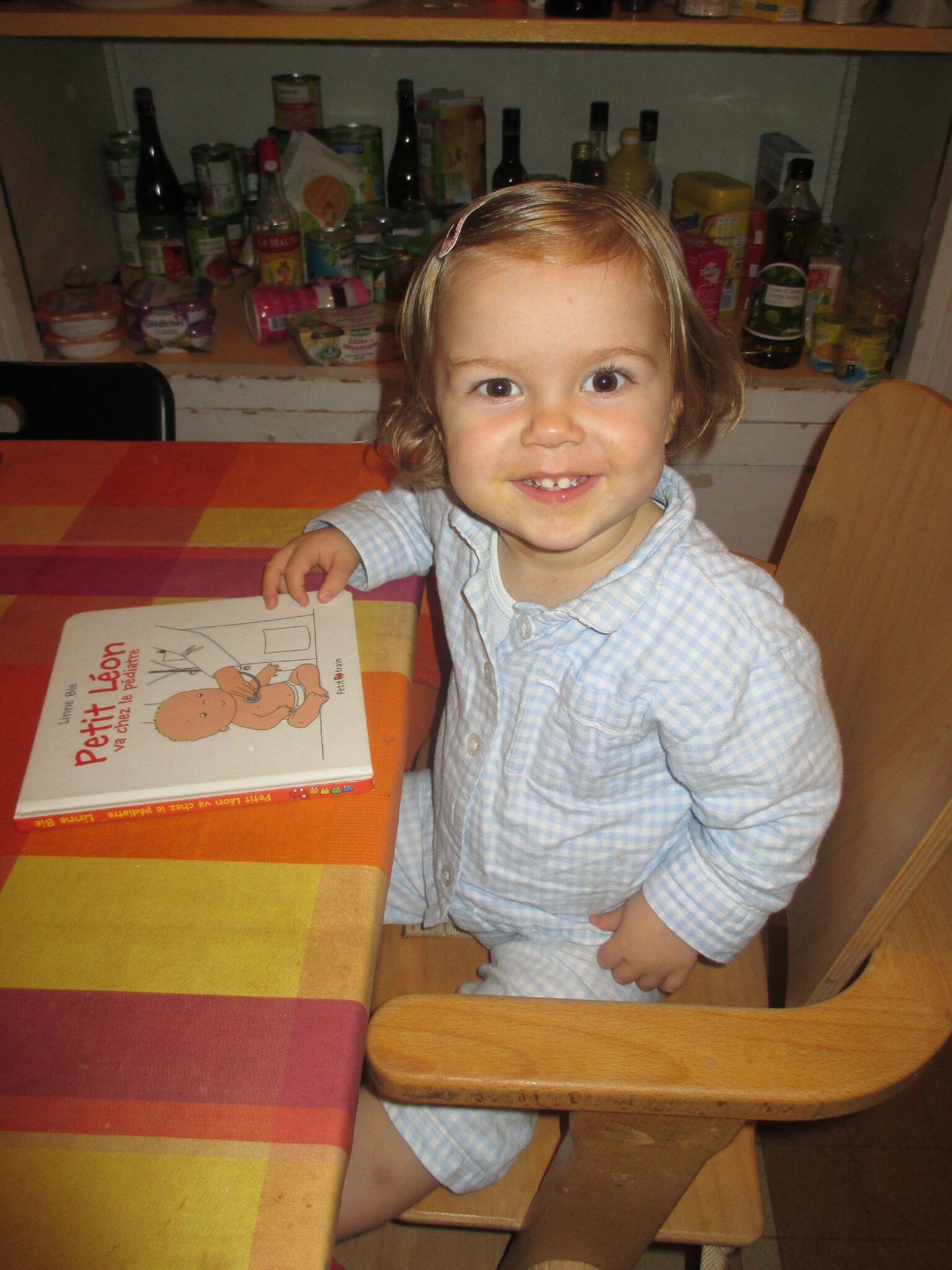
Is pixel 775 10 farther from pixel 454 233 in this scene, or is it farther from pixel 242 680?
pixel 242 680

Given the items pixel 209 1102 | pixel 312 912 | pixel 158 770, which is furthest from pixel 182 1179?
pixel 158 770

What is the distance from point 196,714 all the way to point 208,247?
1521 millimetres

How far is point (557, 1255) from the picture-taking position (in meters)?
0.67

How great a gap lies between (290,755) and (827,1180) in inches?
38.8

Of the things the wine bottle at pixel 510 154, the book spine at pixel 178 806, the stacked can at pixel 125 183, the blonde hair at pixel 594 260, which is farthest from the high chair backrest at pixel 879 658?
the stacked can at pixel 125 183

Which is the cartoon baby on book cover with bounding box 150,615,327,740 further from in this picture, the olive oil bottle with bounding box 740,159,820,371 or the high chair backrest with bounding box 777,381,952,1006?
the olive oil bottle with bounding box 740,159,820,371

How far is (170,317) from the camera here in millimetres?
1646

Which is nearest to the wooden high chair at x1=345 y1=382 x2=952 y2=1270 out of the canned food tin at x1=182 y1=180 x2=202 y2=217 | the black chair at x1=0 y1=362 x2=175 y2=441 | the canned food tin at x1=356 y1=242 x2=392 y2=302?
the black chair at x1=0 y1=362 x2=175 y2=441

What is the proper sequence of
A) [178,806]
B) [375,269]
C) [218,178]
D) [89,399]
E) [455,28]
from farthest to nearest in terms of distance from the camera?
1. [218,178]
2. [375,269]
3. [455,28]
4. [89,399]
5. [178,806]

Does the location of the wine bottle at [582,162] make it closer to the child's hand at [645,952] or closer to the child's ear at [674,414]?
the child's ear at [674,414]

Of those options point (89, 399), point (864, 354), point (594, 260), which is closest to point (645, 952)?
point (594, 260)

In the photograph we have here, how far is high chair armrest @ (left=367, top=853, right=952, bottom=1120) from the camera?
47 cm

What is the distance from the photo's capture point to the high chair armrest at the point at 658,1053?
18.4 inches

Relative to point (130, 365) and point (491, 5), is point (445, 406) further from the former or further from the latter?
point (491, 5)
